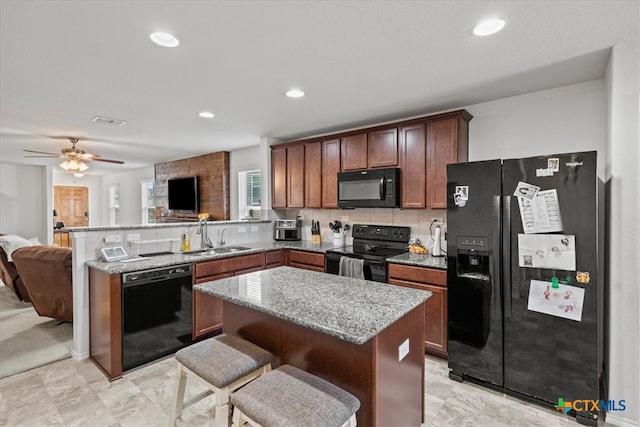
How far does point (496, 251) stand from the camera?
2357mm

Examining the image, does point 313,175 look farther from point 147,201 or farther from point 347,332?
point 147,201

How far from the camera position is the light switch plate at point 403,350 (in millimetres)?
1627

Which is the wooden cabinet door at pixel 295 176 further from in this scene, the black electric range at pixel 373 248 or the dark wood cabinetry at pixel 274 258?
the black electric range at pixel 373 248

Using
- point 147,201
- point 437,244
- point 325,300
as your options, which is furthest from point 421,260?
point 147,201

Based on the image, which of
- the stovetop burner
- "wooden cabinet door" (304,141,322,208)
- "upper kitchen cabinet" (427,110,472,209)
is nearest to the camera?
"upper kitchen cabinet" (427,110,472,209)

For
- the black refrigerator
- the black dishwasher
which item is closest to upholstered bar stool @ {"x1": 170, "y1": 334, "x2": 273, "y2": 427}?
the black dishwasher

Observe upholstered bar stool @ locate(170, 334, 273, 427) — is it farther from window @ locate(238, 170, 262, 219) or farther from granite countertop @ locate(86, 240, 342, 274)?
window @ locate(238, 170, 262, 219)

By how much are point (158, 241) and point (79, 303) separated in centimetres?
88

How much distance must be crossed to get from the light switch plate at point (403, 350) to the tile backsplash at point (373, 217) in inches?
74.1

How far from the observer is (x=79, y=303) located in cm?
286

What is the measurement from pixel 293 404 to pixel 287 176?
3603mm

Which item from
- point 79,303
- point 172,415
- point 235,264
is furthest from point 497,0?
point 79,303

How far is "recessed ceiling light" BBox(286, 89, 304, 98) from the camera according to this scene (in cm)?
291

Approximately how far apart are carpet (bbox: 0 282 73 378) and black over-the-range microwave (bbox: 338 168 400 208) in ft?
10.6
